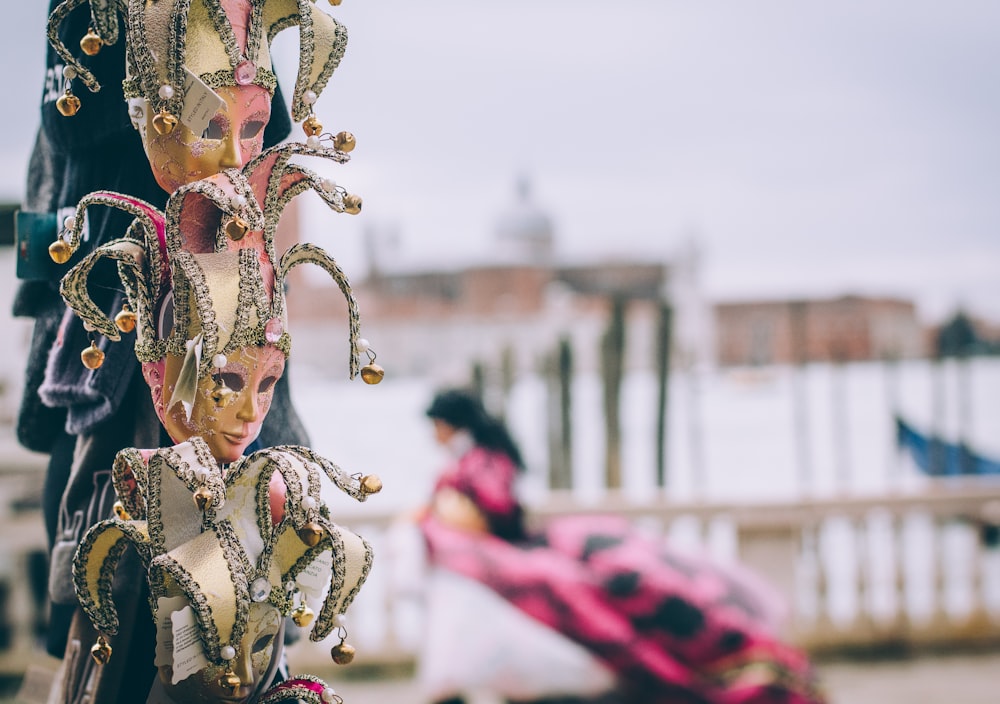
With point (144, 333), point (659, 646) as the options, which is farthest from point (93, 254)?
point (659, 646)

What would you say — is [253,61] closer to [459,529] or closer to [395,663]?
[459,529]

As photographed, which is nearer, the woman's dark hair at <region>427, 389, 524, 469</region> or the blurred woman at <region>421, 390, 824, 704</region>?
the blurred woman at <region>421, 390, 824, 704</region>

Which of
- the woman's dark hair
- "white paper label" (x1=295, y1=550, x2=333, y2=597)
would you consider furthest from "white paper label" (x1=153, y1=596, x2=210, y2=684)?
the woman's dark hair

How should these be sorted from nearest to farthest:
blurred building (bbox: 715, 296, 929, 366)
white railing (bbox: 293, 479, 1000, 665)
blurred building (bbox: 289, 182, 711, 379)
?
white railing (bbox: 293, 479, 1000, 665) < blurred building (bbox: 715, 296, 929, 366) < blurred building (bbox: 289, 182, 711, 379)

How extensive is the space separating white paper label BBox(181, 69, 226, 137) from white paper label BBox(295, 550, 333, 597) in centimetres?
49

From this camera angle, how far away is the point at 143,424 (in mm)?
1225

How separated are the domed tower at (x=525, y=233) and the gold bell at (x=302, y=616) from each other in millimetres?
57178

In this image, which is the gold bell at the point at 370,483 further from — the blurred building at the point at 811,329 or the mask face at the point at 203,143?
the blurred building at the point at 811,329

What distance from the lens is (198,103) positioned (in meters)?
1.05

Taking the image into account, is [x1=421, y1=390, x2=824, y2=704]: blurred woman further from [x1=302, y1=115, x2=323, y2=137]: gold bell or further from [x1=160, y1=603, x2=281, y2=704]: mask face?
[x1=302, y1=115, x2=323, y2=137]: gold bell

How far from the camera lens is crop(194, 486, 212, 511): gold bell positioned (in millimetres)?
985

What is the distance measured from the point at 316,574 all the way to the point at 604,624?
2.66m

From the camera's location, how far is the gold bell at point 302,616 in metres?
1.08

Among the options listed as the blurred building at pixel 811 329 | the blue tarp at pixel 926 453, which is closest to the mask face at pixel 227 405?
the blue tarp at pixel 926 453
